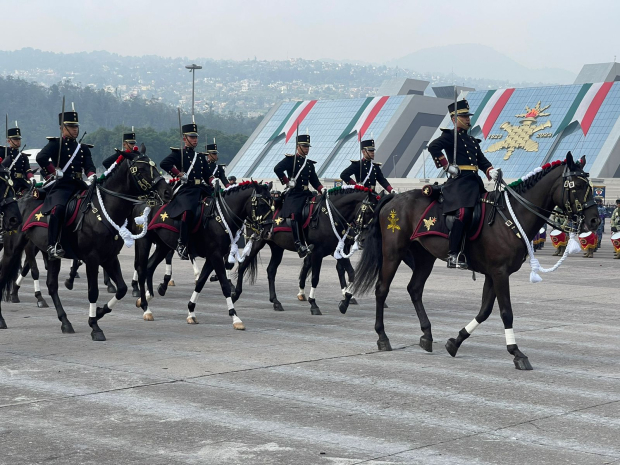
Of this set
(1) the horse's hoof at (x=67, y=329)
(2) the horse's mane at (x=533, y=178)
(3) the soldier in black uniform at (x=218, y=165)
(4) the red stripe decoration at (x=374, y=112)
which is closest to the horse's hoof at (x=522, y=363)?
(2) the horse's mane at (x=533, y=178)

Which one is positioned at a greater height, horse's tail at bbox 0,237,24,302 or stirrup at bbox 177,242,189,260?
stirrup at bbox 177,242,189,260

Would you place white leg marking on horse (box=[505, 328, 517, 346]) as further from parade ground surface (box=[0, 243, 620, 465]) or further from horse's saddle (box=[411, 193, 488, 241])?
horse's saddle (box=[411, 193, 488, 241])

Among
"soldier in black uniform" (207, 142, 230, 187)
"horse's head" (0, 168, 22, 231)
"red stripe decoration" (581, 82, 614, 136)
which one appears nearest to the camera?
"horse's head" (0, 168, 22, 231)

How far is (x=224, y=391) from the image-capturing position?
8680 mm

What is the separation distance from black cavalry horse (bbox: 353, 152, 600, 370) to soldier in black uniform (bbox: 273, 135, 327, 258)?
3622mm

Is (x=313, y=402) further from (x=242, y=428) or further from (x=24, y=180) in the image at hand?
(x=24, y=180)

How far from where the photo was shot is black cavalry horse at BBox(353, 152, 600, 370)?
10.3 m

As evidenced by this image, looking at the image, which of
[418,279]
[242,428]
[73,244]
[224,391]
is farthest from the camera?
[73,244]

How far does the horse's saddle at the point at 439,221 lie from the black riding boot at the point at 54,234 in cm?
501

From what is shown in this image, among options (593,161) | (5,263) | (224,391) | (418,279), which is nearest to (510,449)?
(224,391)

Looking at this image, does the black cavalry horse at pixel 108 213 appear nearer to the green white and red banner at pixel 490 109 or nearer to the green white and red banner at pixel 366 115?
the green white and red banner at pixel 490 109

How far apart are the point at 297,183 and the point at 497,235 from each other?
6.08 meters

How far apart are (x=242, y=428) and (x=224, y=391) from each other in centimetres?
145

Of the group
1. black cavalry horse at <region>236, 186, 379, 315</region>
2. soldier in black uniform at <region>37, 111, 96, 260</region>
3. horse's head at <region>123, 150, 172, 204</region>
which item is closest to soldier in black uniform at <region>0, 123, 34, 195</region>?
soldier in black uniform at <region>37, 111, 96, 260</region>
